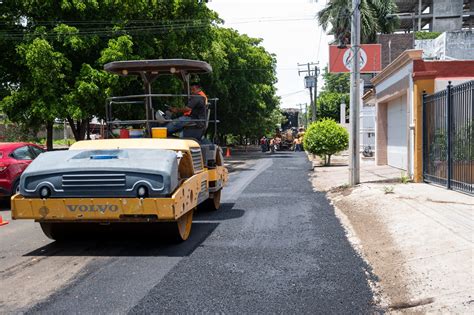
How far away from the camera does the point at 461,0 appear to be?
66062 millimetres

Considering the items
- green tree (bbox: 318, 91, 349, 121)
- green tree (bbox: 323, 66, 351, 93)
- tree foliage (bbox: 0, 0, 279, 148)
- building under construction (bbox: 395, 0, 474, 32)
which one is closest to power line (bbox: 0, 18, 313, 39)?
tree foliage (bbox: 0, 0, 279, 148)

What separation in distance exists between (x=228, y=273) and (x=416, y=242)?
2828 millimetres

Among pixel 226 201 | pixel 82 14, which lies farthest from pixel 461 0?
pixel 226 201

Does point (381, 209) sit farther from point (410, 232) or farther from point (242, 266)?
point (242, 266)

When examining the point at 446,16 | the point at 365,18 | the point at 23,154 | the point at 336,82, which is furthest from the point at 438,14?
the point at 23,154

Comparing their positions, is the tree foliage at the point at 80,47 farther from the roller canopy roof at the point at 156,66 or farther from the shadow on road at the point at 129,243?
the shadow on road at the point at 129,243

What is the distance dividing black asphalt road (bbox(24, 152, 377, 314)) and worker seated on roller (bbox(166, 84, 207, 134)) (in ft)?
5.84

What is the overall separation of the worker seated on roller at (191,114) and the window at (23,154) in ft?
17.2

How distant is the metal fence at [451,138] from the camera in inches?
439

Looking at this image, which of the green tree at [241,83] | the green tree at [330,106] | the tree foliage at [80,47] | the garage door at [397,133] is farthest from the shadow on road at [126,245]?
the green tree at [330,106]

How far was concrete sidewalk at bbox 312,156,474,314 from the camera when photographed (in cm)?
523

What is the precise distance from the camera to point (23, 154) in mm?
13078

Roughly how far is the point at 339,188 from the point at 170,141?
8150 millimetres

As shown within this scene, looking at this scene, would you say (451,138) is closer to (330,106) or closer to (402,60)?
(402,60)
